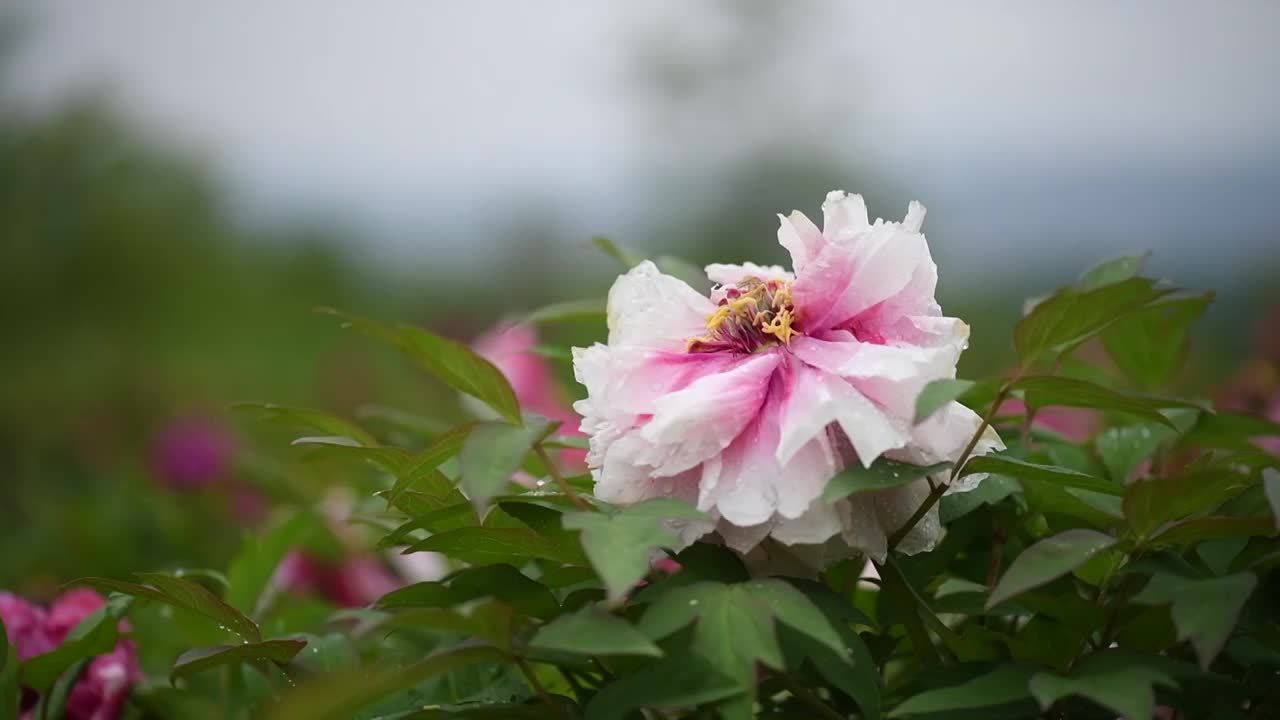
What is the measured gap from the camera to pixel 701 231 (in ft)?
16.1

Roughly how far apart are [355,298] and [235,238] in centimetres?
91

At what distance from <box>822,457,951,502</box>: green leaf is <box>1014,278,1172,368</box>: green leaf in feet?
0.21

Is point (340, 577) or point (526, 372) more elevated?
point (526, 372)

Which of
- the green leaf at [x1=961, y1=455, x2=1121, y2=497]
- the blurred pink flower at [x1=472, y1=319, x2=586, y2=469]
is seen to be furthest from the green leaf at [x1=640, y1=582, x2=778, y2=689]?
the blurred pink flower at [x1=472, y1=319, x2=586, y2=469]

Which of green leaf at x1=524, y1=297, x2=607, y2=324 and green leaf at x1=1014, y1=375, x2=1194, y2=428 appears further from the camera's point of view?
green leaf at x1=524, y1=297, x2=607, y2=324

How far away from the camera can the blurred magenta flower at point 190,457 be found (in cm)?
171

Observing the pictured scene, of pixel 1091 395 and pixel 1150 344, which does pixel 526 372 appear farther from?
pixel 1091 395

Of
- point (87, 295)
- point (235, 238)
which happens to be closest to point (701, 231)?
point (235, 238)

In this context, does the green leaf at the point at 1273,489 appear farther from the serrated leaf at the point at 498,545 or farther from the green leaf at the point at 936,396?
the serrated leaf at the point at 498,545

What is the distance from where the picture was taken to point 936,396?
0.38 metres

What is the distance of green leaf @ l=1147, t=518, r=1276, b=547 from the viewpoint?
411 millimetres

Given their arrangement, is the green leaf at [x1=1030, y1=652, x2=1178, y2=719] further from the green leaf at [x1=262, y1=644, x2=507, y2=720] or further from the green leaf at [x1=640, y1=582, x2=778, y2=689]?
the green leaf at [x1=262, y1=644, x2=507, y2=720]

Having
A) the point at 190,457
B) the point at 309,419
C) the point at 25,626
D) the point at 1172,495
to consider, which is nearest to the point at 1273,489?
the point at 1172,495

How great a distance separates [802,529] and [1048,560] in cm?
8
